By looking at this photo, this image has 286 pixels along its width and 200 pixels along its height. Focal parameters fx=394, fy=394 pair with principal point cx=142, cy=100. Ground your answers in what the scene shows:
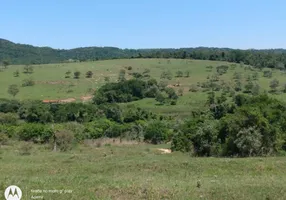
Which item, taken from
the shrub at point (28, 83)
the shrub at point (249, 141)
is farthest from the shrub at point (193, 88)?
the shrub at point (249, 141)

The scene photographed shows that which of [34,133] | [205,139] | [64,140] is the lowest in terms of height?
[34,133]

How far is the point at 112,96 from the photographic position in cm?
11706

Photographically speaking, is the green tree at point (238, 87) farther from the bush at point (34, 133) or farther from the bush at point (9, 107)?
the bush at point (34, 133)

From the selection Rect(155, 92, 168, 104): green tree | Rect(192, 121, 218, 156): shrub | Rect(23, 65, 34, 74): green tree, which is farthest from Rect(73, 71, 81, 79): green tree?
Rect(192, 121, 218, 156): shrub

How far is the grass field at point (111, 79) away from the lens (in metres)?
113

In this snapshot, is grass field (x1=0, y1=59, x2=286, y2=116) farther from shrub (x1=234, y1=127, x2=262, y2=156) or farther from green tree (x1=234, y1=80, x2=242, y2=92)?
shrub (x1=234, y1=127, x2=262, y2=156)

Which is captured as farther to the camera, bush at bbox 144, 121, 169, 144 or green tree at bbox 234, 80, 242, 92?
green tree at bbox 234, 80, 242, 92

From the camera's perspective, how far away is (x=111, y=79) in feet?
468

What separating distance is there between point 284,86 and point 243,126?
9539cm

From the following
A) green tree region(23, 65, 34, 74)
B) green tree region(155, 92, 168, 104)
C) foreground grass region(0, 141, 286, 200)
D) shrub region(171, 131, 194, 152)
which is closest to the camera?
foreground grass region(0, 141, 286, 200)

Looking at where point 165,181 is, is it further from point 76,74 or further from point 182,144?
point 76,74

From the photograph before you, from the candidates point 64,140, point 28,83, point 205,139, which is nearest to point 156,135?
point 64,140

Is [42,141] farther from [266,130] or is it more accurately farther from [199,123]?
[266,130]

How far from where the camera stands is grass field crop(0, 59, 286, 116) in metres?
113
